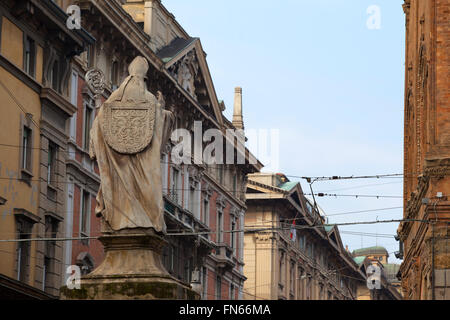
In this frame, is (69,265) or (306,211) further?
(306,211)

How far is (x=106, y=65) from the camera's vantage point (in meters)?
43.8

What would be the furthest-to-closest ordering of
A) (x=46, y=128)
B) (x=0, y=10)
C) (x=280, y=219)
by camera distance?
1. (x=280, y=219)
2. (x=46, y=128)
3. (x=0, y=10)

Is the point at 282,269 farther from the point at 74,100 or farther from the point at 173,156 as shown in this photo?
the point at 74,100

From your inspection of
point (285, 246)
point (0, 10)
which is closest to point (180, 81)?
point (0, 10)

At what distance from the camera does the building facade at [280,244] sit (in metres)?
71.4

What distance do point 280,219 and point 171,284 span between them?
59969 millimetres

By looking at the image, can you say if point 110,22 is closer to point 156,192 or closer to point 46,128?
point 46,128

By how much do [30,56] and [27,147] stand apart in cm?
271

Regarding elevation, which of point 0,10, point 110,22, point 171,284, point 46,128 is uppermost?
point 110,22

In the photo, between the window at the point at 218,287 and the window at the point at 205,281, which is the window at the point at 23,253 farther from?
the window at the point at 218,287

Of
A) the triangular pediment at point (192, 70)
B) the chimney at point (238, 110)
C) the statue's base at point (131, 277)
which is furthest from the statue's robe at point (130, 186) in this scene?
the chimney at point (238, 110)

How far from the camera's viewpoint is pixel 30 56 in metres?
35.8

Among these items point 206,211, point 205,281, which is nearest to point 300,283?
point 206,211

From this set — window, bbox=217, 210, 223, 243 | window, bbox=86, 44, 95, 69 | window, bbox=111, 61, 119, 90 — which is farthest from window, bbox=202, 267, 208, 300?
window, bbox=86, 44, 95, 69
